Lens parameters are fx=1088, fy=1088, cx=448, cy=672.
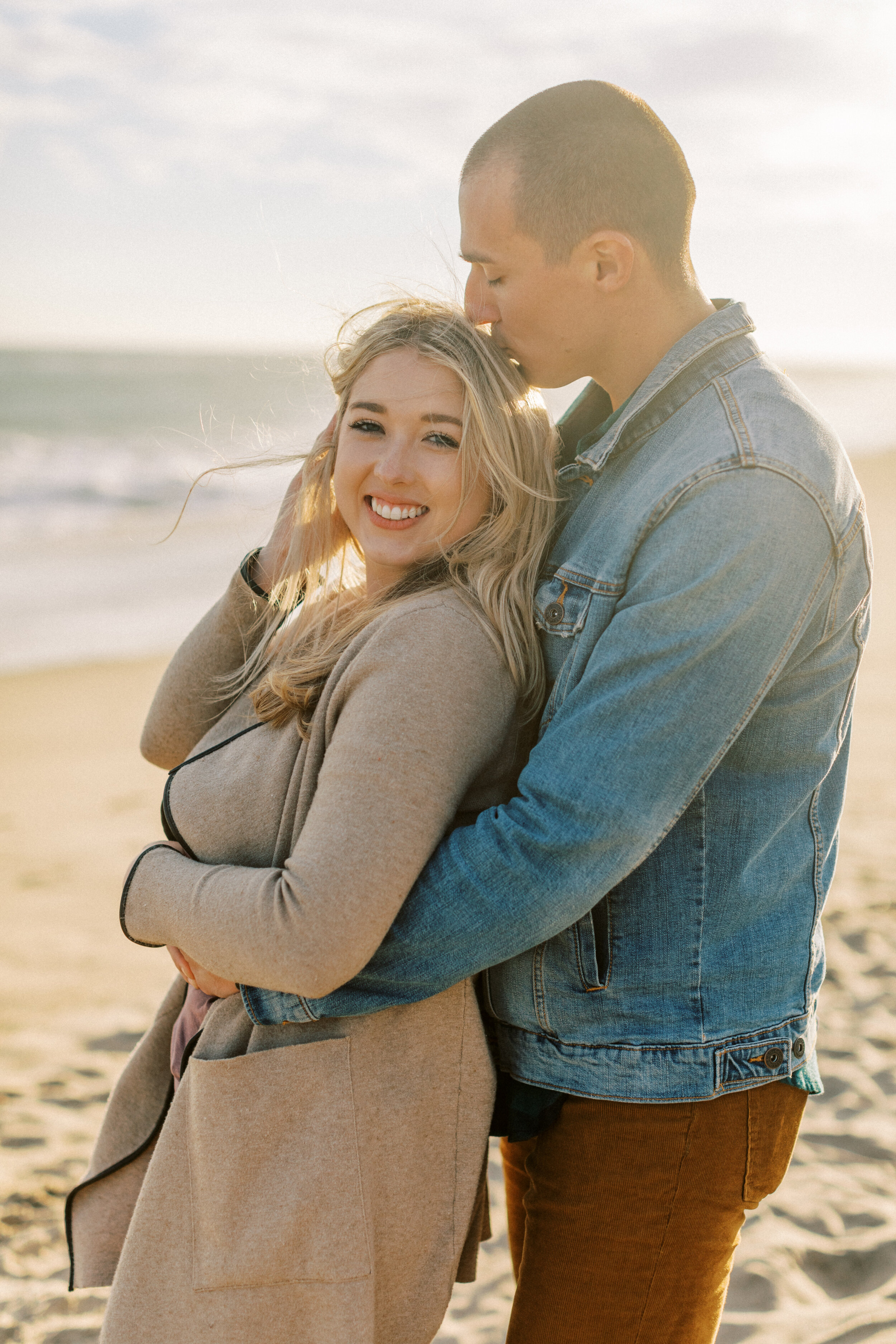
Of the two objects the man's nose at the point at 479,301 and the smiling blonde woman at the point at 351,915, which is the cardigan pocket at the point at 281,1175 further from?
the man's nose at the point at 479,301

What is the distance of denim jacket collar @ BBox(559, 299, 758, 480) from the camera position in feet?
6.24

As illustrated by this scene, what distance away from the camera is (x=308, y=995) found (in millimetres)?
1698

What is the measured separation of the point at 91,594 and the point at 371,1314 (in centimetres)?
954

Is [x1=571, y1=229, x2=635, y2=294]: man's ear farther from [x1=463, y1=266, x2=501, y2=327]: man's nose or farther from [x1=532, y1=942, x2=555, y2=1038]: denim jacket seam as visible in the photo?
[x1=532, y1=942, x2=555, y2=1038]: denim jacket seam

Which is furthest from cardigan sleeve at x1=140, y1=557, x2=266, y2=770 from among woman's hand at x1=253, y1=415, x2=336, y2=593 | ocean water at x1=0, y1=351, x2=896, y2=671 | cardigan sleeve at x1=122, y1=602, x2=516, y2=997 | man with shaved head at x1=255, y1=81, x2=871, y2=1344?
man with shaved head at x1=255, y1=81, x2=871, y2=1344

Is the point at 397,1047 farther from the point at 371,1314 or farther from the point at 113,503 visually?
the point at 113,503

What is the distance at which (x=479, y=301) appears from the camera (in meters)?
2.30

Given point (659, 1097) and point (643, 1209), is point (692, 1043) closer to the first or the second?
point (659, 1097)

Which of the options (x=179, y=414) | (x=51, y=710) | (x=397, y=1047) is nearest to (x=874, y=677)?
(x=51, y=710)

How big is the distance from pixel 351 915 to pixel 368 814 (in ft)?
0.50

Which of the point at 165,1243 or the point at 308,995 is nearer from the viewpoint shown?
the point at 308,995

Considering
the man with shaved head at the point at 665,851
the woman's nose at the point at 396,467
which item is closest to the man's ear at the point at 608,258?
the man with shaved head at the point at 665,851

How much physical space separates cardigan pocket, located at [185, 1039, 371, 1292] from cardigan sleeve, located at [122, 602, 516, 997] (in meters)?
0.18

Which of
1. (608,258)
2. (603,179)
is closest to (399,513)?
(608,258)
